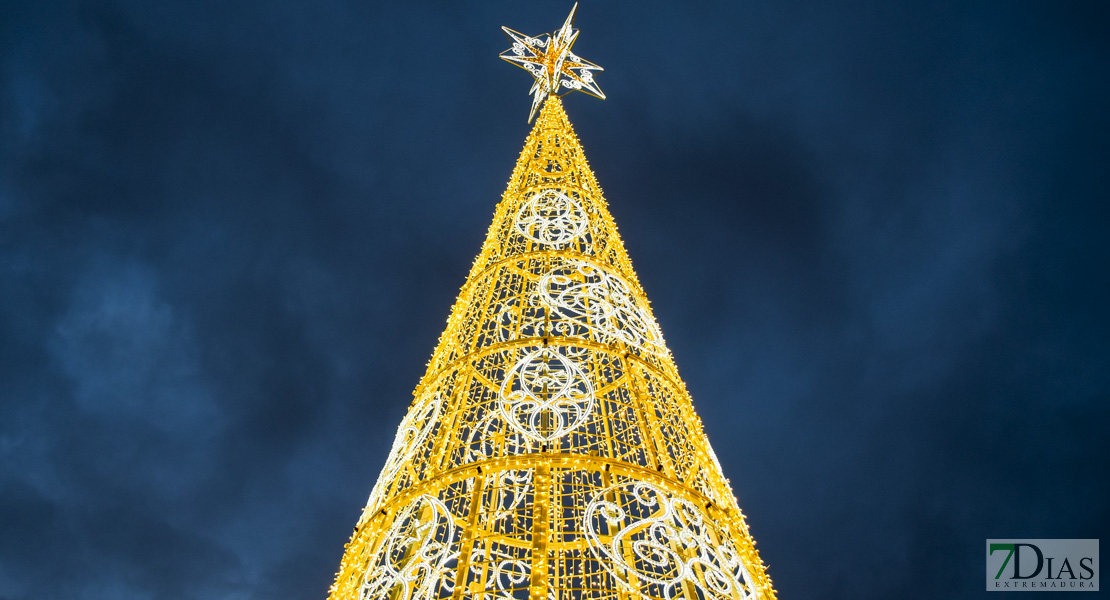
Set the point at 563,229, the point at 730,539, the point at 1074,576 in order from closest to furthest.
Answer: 1. the point at 730,539
2. the point at 563,229
3. the point at 1074,576

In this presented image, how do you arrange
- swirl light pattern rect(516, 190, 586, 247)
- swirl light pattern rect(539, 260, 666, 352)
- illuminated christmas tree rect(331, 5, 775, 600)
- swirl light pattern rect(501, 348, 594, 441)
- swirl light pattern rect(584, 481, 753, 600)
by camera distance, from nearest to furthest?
swirl light pattern rect(584, 481, 753, 600)
illuminated christmas tree rect(331, 5, 775, 600)
swirl light pattern rect(501, 348, 594, 441)
swirl light pattern rect(539, 260, 666, 352)
swirl light pattern rect(516, 190, 586, 247)

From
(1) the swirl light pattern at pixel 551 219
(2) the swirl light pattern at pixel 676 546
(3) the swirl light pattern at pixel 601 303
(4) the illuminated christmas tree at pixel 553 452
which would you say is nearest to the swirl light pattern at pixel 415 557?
(4) the illuminated christmas tree at pixel 553 452

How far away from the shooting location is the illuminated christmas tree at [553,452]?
5.57 meters

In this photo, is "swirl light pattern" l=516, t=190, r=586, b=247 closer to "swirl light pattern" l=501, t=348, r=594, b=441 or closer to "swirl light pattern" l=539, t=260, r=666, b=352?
"swirl light pattern" l=539, t=260, r=666, b=352

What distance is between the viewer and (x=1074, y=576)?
627 inches

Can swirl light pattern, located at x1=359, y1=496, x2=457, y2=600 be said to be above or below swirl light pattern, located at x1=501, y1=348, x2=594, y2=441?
below

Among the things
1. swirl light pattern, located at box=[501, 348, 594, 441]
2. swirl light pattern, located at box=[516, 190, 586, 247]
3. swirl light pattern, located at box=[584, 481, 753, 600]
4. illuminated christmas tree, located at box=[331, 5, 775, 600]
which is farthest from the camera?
swirl light pattern, located at box=[516, 190, 586, 247]

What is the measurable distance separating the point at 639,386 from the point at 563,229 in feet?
8.94

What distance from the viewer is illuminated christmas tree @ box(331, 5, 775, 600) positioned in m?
5.57

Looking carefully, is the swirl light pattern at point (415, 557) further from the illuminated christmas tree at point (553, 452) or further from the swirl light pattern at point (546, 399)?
the swirl light pattern at point (546, 399)

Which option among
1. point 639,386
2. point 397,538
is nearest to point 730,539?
point 639,386

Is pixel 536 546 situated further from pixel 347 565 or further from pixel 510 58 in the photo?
pixel 510 58

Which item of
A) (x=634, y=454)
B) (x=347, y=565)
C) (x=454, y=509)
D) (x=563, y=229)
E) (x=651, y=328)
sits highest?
(x=563, y=229)

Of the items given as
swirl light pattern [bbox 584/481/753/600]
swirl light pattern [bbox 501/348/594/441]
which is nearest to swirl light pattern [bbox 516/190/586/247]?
swirl light pattern [bbox 501/348/594/441]
